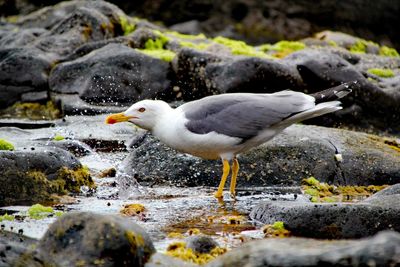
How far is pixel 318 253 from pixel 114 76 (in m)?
10.9

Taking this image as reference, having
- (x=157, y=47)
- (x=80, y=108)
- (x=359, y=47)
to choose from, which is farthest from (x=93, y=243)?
(x=359, y=47)

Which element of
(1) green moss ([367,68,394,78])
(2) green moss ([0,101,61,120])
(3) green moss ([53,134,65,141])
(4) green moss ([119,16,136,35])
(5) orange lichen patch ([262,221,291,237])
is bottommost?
(2) green moss ([0,101,61,120])

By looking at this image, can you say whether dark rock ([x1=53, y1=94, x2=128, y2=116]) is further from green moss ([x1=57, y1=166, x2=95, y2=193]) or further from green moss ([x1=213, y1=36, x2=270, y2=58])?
green moss ([x1=57, y1=166, x2=95, y2=193])

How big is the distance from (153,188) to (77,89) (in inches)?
250

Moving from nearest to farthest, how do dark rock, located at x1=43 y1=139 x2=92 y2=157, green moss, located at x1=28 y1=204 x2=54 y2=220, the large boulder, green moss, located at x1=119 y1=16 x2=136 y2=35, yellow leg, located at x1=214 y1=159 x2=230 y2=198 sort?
the large boulder → green moss, located at x1=28 y1=204 x2=54 y2=220 → yellow leg, located at x1=214 y1=159 x2=230 y2=198 → dark rock, located at x1=43 y1=139 x2=92 y2=157 → green moss, located at x1=119 y1=16 x2=136 y2=35

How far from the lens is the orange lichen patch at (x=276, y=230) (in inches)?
303

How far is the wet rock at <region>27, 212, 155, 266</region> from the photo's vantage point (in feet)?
19.8

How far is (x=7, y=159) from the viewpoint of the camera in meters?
9.05

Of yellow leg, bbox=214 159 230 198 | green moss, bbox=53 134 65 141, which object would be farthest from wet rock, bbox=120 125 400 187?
green moss, bbox=53 134 65 141

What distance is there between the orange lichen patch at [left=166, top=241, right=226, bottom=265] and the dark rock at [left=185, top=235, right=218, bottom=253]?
42mm

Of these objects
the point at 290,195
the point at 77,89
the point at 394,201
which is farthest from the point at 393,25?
the point at 394,201

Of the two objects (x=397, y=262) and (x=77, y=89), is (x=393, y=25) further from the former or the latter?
(x=397, y=262)

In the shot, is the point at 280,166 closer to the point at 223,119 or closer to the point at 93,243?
the point at 223,119

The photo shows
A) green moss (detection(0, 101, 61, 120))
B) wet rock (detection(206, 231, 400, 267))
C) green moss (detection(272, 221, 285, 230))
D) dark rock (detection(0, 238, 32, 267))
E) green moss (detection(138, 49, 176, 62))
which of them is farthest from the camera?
green moss (detection(138, 49, 176, 62))
